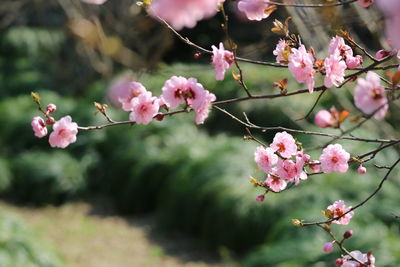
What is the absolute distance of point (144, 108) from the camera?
1572 millimetres

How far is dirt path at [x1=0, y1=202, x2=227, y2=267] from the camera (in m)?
5.12

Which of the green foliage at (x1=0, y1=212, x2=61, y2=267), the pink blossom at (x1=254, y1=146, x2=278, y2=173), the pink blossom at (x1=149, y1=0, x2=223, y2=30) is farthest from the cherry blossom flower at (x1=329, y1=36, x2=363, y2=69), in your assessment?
the green foliage at (x1=0, y1=212, x2=61, y2=267)

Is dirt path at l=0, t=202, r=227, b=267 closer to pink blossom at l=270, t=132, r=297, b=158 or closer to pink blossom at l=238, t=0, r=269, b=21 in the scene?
pink blossom at l=270, t=132, r=297, b=158

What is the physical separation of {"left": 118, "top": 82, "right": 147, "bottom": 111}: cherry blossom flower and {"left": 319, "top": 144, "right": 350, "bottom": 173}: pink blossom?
475 millimetres

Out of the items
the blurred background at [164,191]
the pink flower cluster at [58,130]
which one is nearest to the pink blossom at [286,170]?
the pink flower cluster at [58,130]

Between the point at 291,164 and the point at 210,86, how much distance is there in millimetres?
6084

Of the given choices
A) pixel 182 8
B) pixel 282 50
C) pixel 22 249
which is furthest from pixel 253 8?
pixel 22 249

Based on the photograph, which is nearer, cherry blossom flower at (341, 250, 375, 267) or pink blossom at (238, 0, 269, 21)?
pink blossom at (238, 0, 269, 21)

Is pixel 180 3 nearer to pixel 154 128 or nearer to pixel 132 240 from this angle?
pixel 132 240

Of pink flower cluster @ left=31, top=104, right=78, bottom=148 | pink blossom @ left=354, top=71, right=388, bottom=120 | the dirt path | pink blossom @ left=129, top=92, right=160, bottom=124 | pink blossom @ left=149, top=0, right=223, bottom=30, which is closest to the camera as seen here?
pink blossom @ left=149, top=0, right=223, bottom=30

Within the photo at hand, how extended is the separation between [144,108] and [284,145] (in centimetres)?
36

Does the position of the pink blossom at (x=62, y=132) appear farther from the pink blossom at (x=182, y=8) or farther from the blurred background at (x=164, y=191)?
the blurred background at (x=164, y=191)

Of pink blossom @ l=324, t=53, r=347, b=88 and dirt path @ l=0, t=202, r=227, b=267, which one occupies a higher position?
dirt path @ l=0, t=202, r=227, b=267

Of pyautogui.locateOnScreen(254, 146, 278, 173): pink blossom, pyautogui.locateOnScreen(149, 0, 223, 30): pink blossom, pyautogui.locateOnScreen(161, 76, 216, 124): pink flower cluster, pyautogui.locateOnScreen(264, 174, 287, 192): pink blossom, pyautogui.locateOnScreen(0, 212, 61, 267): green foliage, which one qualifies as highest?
pyautogui.locateOnScreen(0, 212, 61, 267): green foliage
